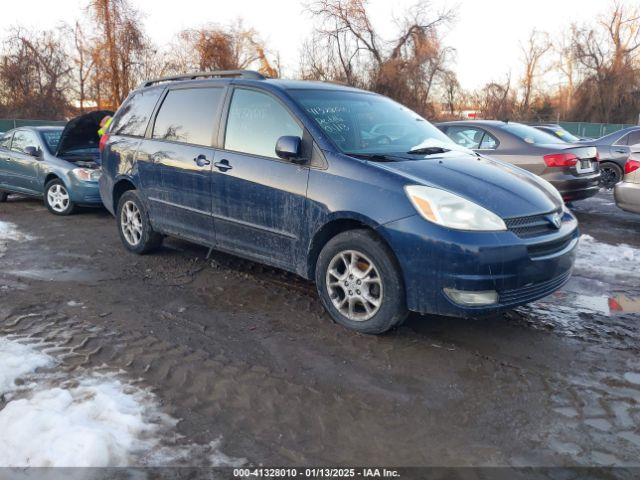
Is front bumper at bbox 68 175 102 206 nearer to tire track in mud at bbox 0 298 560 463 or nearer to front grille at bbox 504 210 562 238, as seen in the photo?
tire track in mud at bbox 0 298 560 463

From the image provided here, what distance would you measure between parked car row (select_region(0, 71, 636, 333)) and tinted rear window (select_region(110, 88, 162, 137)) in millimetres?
21

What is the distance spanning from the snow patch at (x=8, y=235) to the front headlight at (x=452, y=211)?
5005 mm

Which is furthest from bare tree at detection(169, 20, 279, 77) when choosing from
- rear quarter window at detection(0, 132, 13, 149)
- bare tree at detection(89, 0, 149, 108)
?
rear quarter window at detection(0, 132, 13, 149)

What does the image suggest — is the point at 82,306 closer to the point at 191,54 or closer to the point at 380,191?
the point at 380,191

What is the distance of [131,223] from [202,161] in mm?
1612

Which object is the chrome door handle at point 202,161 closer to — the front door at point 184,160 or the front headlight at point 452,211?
the front door at point 184,160

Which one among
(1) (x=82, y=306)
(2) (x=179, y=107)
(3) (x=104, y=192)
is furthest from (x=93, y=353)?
(3) (x=104, y=192)

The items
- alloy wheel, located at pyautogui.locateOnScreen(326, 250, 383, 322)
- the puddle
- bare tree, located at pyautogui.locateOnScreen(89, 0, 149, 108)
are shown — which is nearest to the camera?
alloy wheel, located at pyautogui.locateOnScreen(326, 250, 383, 322)

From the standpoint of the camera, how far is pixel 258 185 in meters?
4.40

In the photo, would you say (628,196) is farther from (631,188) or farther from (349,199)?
(349,199)

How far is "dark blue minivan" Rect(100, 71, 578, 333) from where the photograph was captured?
352 centimetres

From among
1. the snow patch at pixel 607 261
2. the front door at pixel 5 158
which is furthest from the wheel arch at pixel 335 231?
the front door at pixel 5 158

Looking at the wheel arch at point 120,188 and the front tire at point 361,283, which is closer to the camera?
the front tire at point 361,283

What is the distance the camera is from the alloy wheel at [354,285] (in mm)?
3820
